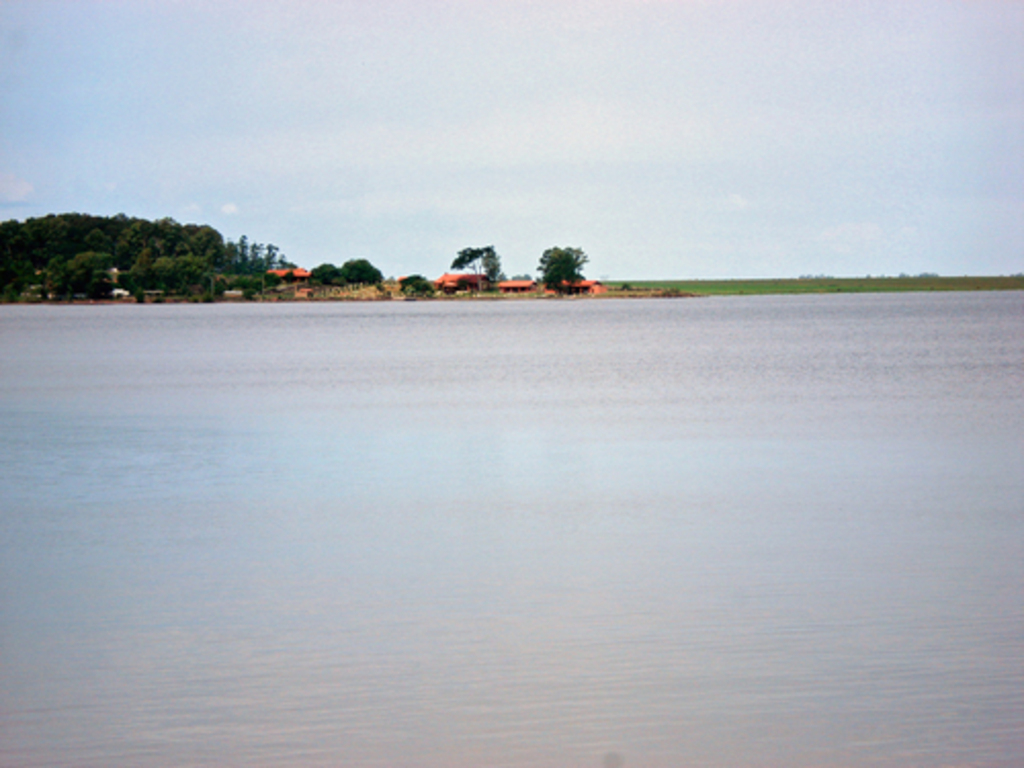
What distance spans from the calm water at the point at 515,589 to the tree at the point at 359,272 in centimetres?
15982

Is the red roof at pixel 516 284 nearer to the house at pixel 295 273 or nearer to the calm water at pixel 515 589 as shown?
the house at pixel 295 273

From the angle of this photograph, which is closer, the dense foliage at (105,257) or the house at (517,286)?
the dense foliage at (105,257)

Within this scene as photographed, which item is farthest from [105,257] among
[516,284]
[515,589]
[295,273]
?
[515,589]

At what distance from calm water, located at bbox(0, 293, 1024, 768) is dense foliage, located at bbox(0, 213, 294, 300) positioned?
460 feet

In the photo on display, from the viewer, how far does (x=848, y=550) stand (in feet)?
36.9

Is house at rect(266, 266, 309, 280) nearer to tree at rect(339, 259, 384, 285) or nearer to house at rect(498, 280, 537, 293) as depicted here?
tree at rect(339, 259, 384, 285)

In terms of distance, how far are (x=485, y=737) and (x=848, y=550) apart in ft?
19.8

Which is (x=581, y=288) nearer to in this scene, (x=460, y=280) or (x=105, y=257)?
(x=460, y=280)

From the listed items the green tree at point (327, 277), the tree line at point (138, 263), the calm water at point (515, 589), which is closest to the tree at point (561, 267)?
the tree line at point (138, 263)

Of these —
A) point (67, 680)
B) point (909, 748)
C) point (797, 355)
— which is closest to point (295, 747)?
point (67, 680)

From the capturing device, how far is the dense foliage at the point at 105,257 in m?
152

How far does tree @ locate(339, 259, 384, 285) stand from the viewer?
598 feet

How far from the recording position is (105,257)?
160 m

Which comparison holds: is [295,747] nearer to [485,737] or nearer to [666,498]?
[485,737]
